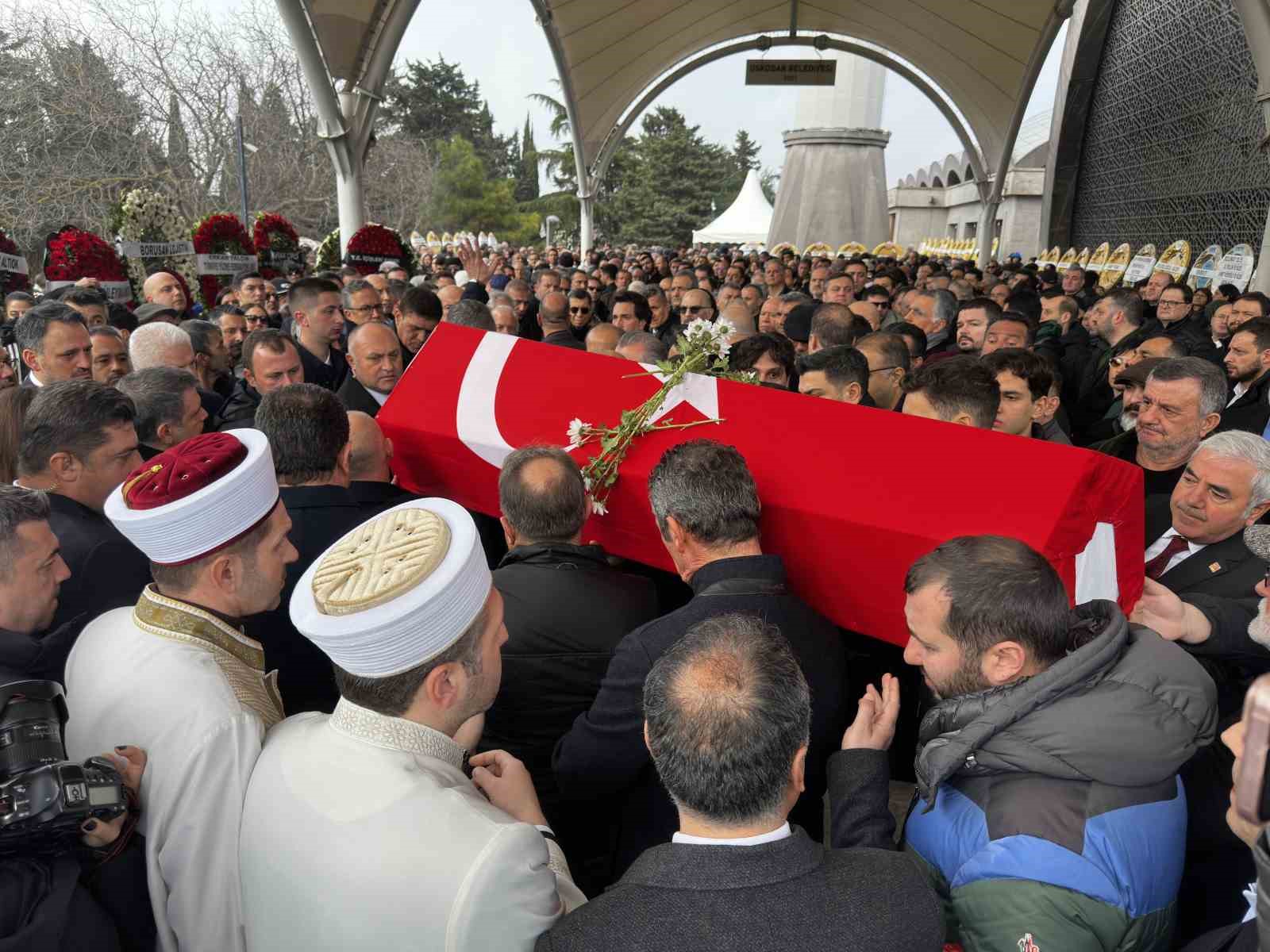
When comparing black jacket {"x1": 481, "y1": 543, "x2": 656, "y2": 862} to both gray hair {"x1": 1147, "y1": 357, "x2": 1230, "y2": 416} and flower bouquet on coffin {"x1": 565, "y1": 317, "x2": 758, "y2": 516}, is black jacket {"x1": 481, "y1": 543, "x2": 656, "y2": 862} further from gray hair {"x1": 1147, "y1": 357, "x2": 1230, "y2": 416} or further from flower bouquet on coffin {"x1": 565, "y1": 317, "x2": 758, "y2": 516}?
gray hair {"x1": 1147, "y1": 357, "x2": 1230, "y2": 416}

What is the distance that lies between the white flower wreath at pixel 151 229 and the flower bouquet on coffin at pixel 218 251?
0.50 ft

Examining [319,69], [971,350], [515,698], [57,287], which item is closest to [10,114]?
[319,69]

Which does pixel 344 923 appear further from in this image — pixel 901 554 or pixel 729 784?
pixel 901 554

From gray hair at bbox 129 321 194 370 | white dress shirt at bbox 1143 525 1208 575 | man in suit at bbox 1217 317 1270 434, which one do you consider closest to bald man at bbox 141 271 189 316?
gray hair at bbox 129 321 194 370

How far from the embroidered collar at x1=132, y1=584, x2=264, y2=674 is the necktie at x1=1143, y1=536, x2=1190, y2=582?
116 inches

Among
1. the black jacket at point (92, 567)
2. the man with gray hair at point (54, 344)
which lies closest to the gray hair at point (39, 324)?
the man with gray hair at point (54, 344)

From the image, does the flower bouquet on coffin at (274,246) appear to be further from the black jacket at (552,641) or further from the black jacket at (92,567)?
the black jacket at (552,641)

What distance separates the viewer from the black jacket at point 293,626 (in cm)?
271

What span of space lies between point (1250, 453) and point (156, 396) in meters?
4.08

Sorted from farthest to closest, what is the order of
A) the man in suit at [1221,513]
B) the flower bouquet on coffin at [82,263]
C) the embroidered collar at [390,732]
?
the flower bouquet on coffin at [82,263], the man in suit at [1221,513], the embroidered collar at [390,732]

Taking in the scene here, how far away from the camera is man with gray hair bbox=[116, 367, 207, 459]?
12.3ft

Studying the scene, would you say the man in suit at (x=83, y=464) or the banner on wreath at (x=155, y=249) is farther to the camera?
the banner on wreath at (x=155, y=249)

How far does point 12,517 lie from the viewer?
213 cm

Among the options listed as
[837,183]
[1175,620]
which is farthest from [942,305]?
[837,183]
